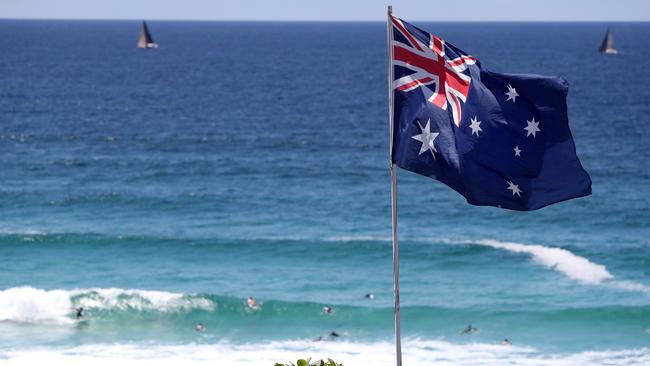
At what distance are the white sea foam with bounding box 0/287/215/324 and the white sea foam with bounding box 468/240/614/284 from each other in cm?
1546

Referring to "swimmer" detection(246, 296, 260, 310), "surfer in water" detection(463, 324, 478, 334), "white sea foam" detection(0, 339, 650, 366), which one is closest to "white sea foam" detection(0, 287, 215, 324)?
"swimmer" detection(246, 296, 260, 310)

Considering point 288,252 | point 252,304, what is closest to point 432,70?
point 252,304

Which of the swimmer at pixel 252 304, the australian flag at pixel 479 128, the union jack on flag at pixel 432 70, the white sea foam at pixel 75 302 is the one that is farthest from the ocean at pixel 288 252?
the union jack on flag at pixel 432 70

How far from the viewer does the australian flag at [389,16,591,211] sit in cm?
1666

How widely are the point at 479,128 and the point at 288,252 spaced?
34.9m

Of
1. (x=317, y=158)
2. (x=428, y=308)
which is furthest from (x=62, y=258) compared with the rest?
(x=317, y=158)

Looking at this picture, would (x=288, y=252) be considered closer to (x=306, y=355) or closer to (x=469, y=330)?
(x=469, y=330)

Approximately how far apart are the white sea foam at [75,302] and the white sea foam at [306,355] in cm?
405

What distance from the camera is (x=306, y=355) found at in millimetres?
37562

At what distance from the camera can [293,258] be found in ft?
165

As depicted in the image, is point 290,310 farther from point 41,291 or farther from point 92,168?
point 92,168

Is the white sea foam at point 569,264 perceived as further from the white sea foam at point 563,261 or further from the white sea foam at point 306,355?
the white sea foam at point 306,355

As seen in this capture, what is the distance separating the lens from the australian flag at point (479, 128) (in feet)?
54.6

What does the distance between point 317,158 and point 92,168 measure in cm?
1516
